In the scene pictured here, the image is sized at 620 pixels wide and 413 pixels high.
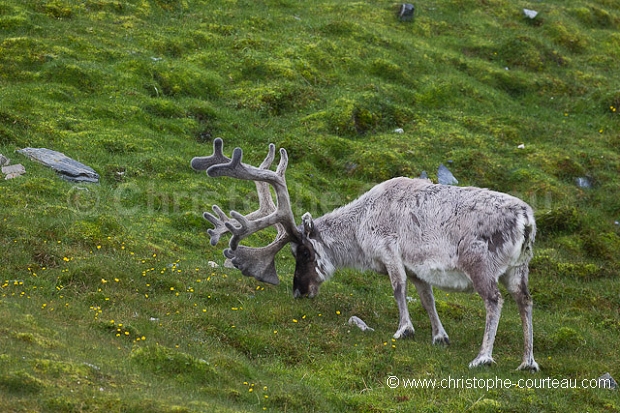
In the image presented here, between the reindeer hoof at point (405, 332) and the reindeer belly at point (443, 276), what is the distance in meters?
0.94

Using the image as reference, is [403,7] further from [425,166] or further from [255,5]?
[425,166]

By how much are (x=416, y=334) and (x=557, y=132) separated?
1490 centimetres

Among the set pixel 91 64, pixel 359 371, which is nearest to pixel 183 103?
pixel 91 64

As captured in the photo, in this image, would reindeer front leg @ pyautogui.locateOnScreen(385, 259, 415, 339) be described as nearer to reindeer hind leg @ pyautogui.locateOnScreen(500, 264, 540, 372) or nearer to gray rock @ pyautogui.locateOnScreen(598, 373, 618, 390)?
reindeer hind leg @ pyautogui.locateOnScreen(500, 264, 540, 372)

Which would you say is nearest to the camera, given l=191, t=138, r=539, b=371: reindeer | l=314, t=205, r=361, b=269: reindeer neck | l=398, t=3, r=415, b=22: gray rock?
l=191, t=138, r=539, b=371: reindeer

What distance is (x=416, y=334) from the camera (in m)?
17.4

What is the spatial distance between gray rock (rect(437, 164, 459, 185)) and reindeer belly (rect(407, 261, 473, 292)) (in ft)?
31.4

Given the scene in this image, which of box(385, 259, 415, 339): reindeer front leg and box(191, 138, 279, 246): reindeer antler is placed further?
box(191, 138, 279, 246): reindeer antler

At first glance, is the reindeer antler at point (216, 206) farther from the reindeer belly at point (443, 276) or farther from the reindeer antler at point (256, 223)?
the reindeer belly at point (443, 276)

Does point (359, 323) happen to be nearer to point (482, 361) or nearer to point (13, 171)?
point (482, 361)

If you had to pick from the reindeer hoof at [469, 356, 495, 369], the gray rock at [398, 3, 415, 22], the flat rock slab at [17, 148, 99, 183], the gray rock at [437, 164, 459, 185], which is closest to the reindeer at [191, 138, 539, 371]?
the reindeer hoof at [469, 356, 495, 369]

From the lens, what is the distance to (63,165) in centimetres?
2231

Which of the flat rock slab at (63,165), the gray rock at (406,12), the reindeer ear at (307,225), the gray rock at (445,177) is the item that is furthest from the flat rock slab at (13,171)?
the gray rock at (406,12)

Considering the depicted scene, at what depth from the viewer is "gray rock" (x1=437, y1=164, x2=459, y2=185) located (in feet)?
85.6
